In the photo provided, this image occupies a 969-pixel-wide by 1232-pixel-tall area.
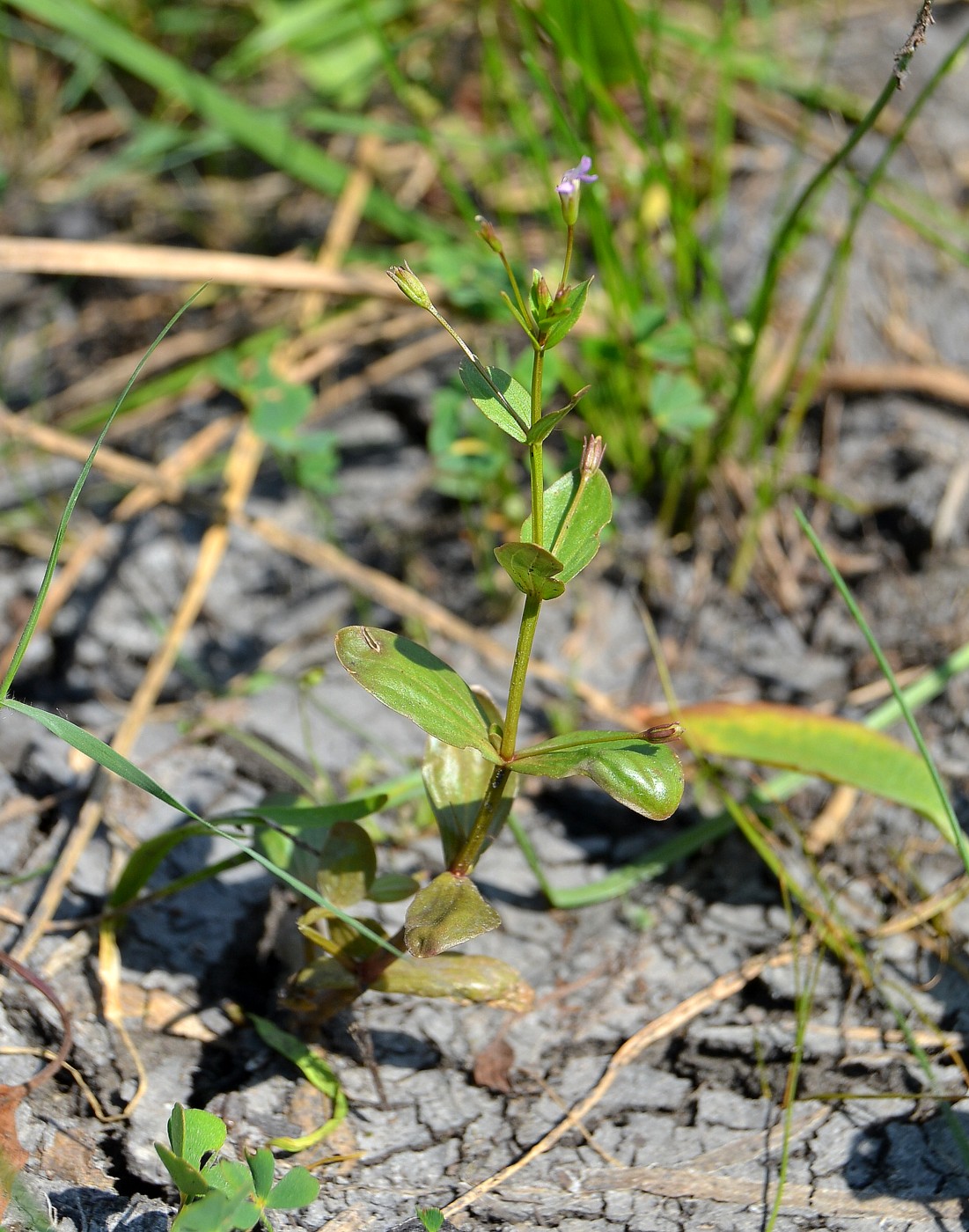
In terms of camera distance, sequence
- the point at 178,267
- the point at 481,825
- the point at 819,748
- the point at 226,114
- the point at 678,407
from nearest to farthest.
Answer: the point at 481,825 < the point at 819,748 < the point at 678,407 < the point at 178,267 < the point at 226,114

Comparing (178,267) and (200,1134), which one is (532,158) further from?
(200,1134)

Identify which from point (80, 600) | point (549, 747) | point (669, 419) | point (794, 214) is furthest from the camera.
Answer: point (80, 600)

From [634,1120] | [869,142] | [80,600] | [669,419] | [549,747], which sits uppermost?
[869,142]

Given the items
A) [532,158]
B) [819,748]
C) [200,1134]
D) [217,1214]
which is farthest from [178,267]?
[217,1214]

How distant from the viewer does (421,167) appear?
115 inches

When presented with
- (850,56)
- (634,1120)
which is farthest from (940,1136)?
(850,56)

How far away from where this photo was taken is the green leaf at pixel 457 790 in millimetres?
1348

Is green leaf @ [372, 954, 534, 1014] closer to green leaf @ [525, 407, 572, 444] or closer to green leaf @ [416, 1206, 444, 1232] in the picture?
green leaf @ [416, 1206, 444, 1232]

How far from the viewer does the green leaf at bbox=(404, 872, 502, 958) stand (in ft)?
3.81

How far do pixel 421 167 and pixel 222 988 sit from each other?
227cm

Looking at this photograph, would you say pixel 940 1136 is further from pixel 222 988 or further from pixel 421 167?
pixel 421 167

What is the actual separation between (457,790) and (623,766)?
300 millimetres

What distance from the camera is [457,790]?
139cm

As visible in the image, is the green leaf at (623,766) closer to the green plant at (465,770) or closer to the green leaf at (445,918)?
the green plant at (465,770)
